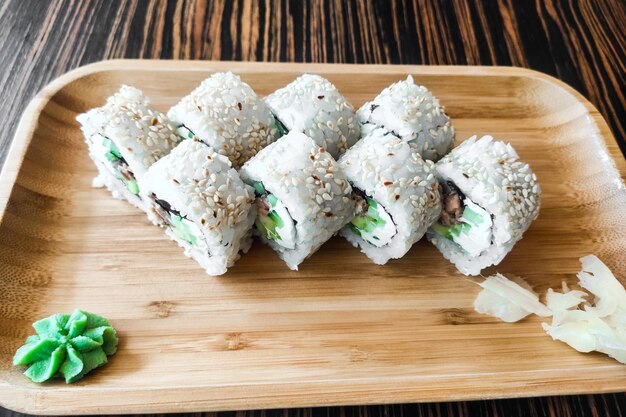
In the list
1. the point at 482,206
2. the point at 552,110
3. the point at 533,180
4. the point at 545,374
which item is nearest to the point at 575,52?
the point at 552,110

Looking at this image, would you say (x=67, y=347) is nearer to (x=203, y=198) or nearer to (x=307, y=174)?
(x=203, y=198)

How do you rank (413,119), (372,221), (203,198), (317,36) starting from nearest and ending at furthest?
(203,198), (372,221), (413,119), (317,36)

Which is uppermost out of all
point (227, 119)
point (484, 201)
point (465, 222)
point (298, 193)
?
point (227, 119)

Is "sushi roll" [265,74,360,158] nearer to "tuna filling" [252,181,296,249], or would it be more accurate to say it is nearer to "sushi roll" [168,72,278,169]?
"sushi roll" [168,72,278,169]

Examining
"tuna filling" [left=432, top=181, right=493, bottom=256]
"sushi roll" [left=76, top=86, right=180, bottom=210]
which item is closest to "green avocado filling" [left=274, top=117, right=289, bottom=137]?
"sushi roll" [left=76, top=86, right=180, bottom=210]

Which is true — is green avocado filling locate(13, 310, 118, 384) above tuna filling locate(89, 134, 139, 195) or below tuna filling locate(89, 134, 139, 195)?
below

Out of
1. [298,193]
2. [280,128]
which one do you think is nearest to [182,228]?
[298,193]

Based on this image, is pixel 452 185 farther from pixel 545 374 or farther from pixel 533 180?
pixel 545 374
